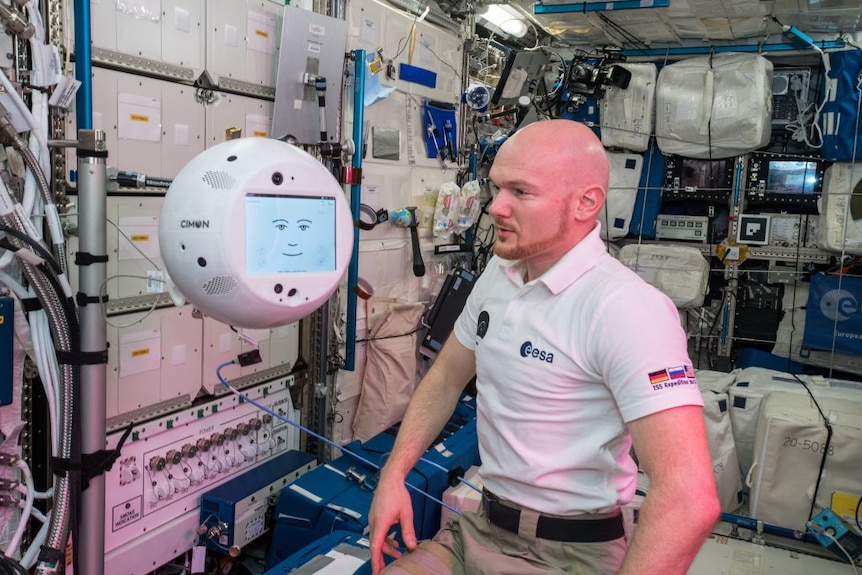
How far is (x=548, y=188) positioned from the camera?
5.90 feet

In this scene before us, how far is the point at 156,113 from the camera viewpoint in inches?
125

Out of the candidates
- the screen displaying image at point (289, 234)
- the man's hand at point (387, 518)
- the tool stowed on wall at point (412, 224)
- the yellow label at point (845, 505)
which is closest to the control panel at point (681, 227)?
the tool stowed on wall at point (412, 224)

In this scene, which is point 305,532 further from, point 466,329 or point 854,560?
point 854,560

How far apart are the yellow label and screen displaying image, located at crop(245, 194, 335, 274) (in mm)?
3555

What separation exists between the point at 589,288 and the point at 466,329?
53cm

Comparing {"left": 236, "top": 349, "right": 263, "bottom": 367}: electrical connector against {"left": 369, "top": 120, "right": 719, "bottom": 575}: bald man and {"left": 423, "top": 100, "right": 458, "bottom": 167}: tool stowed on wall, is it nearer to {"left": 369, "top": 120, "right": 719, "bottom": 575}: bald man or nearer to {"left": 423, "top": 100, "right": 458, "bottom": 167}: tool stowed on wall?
{"left": 369, "top": 120, "right": 719, "bottom": 575}: bald man

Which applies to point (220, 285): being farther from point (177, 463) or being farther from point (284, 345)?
point (284, 345)

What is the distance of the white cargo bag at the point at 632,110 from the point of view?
6891 millimetres

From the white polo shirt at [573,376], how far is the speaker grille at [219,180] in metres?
0.82

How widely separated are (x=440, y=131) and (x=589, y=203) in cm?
380

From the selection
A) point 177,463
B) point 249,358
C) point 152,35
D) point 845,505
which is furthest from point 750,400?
point 152,35

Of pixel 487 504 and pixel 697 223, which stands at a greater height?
pixel 697 223

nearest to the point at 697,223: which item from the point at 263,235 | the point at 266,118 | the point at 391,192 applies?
the point at 391,192

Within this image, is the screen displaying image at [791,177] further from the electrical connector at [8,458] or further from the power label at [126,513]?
the electrical connector at [8,458]
